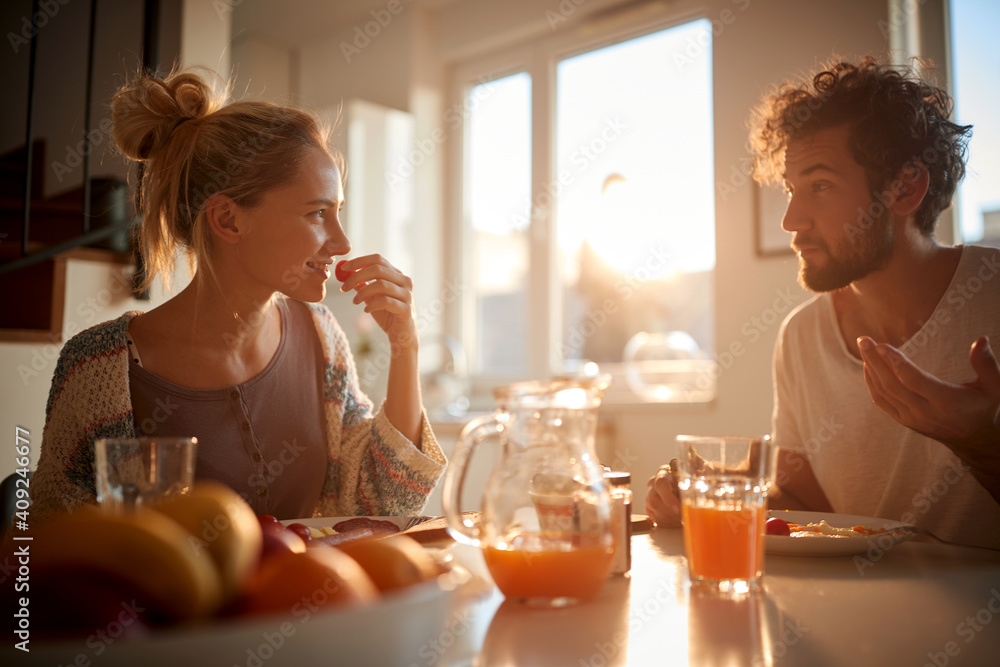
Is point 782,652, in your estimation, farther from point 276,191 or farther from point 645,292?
point 645,292

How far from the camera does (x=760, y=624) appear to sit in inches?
24.0

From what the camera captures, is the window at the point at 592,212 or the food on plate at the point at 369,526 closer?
the food on plate at the point at 369,526

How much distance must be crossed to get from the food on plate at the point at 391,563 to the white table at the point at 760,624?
42mm

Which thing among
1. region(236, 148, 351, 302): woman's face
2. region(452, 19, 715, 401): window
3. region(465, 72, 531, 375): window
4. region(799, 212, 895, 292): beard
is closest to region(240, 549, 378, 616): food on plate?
region(236, 148, 351, 302): woman's face

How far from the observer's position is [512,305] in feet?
14.0

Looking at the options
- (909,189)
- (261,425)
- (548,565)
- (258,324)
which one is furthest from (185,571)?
(909,189)

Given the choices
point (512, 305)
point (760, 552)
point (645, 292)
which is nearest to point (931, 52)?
point (645, 292)

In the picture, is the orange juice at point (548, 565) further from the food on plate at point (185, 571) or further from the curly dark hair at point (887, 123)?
the curly dark hair at point (887, 123)

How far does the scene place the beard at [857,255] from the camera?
58.6 inches

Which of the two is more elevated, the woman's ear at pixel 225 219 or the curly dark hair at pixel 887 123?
the curly dark hair at pixel 887 123

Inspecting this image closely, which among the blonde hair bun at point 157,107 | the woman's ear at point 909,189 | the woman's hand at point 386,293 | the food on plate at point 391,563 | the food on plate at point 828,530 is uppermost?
the blonde hair bun at point 157,107

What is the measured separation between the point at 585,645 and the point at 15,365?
2205 millimetres

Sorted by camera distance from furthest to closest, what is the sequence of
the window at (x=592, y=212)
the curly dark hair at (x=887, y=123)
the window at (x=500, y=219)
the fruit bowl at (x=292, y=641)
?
the window at (x=500, y=219) < the window at (x=592, y=212) < the curly dark hair at (x=887, y=123) < the fruit bowl at (x=292, y=641)

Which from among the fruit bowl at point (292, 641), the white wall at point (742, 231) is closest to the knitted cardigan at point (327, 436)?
the fruit bowl at point (292, 641)
